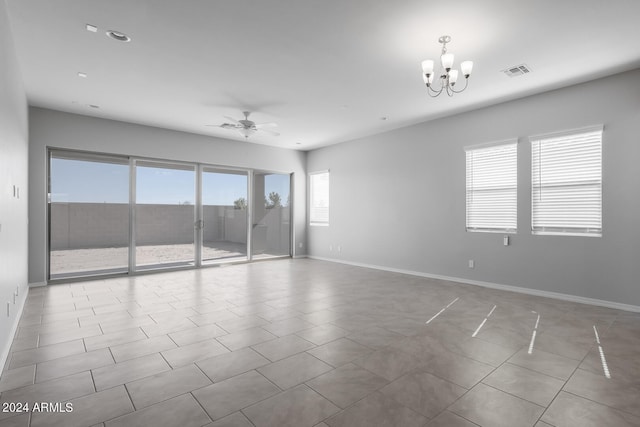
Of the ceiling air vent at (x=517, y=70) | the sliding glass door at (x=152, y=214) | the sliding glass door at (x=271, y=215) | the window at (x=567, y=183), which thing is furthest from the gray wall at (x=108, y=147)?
the window at (x=567, y=183)

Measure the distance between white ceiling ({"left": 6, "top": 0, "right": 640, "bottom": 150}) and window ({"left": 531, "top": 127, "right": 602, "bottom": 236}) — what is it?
79cm

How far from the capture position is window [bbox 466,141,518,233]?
16.7 ft

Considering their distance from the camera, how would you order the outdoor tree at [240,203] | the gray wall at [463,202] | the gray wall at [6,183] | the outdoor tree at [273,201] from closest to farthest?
the gray wall at [6,183] → the gray wall at [463,202] → the outdoor tree at [240,203] → the outdoor tree at [273,201]

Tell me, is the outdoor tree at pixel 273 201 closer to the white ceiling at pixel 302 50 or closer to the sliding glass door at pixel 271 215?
the sliding glass door at pixel 271 215

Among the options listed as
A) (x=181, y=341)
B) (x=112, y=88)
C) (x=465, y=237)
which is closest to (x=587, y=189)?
(x=465, y=237)

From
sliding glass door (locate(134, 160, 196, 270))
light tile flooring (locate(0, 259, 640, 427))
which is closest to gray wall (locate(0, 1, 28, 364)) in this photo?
light tile flooring (locate(0, 259, 640, 427))

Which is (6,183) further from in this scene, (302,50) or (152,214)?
(152,214)

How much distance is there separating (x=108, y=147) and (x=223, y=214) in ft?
8.54

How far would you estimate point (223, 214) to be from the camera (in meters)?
7.57

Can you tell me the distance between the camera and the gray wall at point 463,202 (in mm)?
4098

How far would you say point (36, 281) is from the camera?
5348 mm

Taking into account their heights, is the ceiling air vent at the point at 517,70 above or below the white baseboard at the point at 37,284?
above

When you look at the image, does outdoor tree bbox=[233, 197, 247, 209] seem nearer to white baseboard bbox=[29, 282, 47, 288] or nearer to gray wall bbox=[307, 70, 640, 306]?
gray wall bbox=[307, 70, 640, 306]

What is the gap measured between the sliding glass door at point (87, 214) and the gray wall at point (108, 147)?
0.19m
